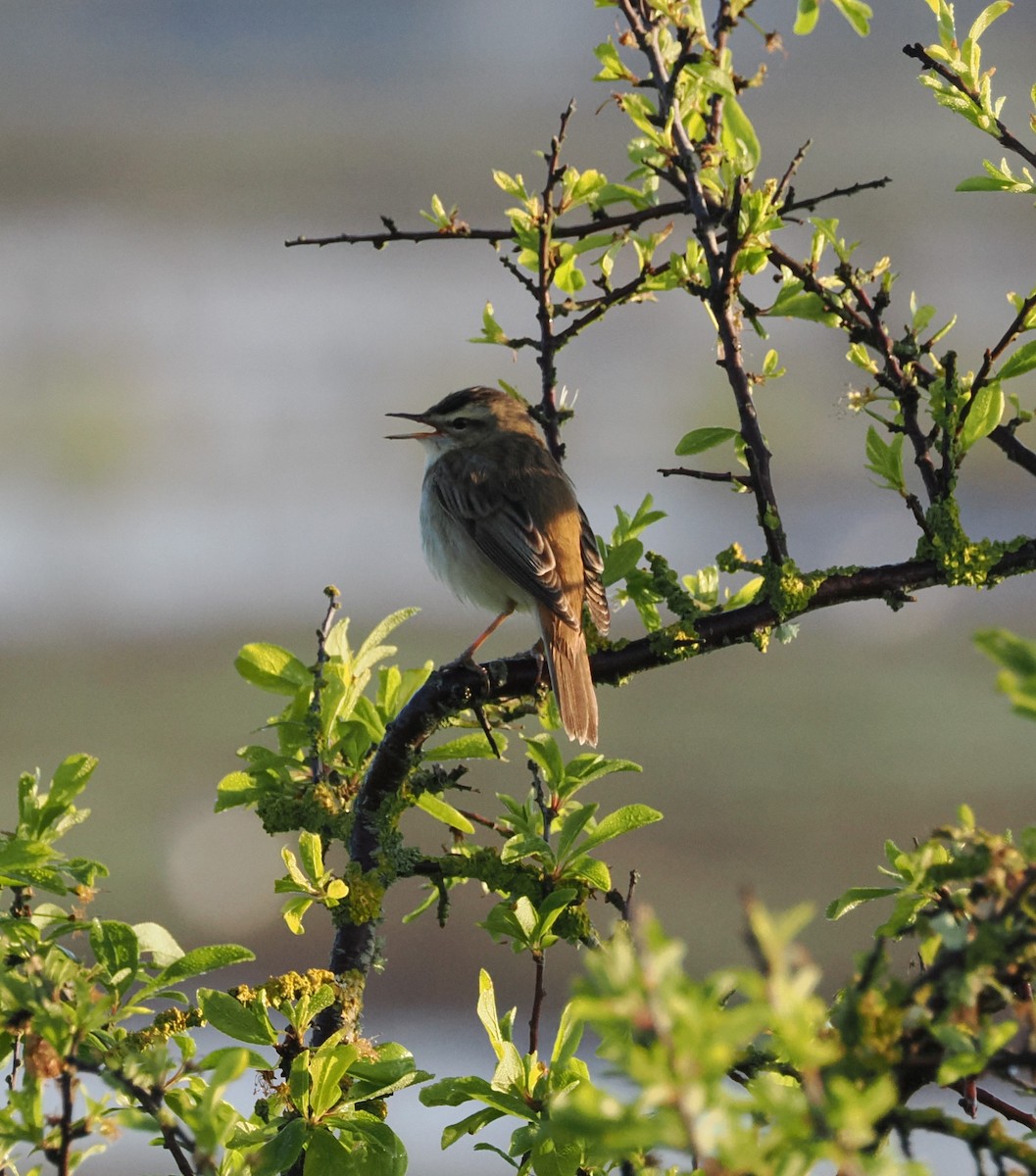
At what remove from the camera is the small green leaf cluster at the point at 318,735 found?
203 cm

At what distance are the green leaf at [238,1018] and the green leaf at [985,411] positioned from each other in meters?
1.17

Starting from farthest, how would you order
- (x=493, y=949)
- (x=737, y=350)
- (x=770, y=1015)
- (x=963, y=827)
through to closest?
1. (x=493, y=949)
2. (x=737, y=350)
3. (x=963, y=827)
4. (x=770, y=1015)

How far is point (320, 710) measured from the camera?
2.03m

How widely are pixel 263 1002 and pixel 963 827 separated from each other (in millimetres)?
889

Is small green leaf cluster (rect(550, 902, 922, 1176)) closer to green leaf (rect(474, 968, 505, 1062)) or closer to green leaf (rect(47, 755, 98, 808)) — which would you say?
green leaf (rect(474, 968, 505, 1062))

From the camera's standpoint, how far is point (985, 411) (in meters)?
1.84

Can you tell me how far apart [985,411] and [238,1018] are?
4.01 ft

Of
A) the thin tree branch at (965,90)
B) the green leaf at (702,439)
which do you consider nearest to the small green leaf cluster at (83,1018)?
the green leaf at (702,439)

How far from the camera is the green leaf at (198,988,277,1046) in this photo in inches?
61.3

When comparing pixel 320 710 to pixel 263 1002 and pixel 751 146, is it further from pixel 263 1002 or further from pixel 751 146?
pixel 751 146

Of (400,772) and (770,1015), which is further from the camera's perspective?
(400,772)

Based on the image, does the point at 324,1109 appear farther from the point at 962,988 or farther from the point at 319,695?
the point at 962,988

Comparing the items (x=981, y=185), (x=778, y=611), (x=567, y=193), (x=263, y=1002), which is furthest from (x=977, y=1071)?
(x=567, y=193)

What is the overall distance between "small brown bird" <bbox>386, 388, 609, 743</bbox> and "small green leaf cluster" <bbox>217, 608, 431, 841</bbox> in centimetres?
93
